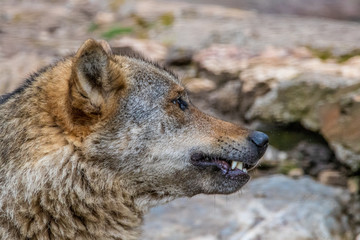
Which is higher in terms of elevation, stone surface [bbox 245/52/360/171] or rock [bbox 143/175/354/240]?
stone surface [bbox 245/52/360/171]

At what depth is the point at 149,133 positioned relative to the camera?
4.07 meters

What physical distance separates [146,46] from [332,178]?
3261 mm

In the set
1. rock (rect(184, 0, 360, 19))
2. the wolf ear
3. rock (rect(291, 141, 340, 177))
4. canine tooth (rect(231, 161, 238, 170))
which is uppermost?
the wolf ear

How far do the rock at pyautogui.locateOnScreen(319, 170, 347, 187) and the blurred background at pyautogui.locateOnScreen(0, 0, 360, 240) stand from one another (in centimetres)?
1

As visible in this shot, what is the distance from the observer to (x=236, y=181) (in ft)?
14.1

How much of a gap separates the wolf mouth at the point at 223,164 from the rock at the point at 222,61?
11.0 feet

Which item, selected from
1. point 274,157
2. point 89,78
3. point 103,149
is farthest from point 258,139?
point 274,157

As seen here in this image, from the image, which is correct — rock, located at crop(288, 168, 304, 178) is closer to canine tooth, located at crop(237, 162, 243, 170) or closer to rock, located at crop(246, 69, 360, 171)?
rock, located at crop(246, 69, 360, 171)

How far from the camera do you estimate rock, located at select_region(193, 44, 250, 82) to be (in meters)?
7.61

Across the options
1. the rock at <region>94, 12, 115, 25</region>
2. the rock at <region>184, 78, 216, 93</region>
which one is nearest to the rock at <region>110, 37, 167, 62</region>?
the rock at <region>184, 78, 216, 93</region>

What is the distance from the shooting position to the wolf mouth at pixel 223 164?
13.6 feet

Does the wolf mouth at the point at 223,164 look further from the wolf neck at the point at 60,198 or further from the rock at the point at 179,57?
the rock at the point at 179,57

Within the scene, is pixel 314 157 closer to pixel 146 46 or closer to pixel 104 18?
pixel 146 46

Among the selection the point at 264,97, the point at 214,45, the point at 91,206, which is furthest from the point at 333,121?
the point at 91,206
